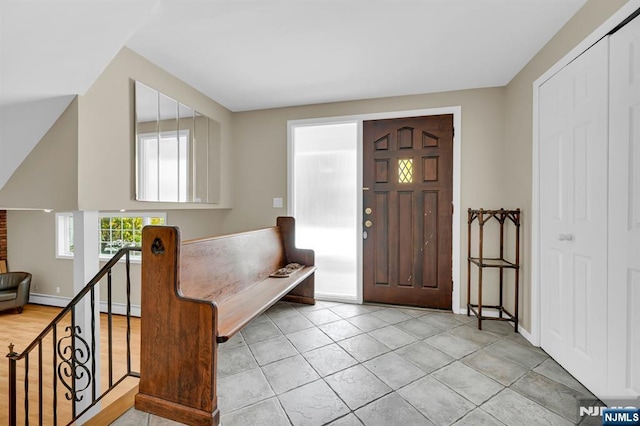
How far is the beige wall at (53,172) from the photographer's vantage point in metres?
Answer: 2.00

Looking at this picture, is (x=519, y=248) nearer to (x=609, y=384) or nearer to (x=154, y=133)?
(x=609, y=384)

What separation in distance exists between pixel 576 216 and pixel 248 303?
90.9 inches

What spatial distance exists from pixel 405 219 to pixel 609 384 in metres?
1.99

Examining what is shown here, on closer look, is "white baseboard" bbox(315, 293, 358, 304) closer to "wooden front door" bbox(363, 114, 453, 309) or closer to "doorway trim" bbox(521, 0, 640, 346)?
"wooden front door" bbox(363, 114, 453, 309)

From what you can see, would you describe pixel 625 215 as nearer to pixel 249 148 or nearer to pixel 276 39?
pixel 276 39

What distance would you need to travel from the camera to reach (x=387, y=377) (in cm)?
189

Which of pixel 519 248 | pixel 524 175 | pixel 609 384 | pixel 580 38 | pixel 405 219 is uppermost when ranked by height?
pixel 580 38

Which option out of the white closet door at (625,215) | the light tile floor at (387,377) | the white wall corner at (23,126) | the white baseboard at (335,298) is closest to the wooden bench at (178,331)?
the light tile floor at (387,377)

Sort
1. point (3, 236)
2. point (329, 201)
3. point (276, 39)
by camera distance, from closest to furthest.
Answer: point (276, 39) < point (329, 201) < point (3, 236)

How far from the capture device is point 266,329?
8.69 ft

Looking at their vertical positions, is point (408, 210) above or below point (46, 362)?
above

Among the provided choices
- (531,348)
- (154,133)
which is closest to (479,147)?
(531,348)

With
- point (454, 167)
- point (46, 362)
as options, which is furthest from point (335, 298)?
point (46, 362)

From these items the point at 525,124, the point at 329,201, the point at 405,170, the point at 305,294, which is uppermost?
the point at 525,124
